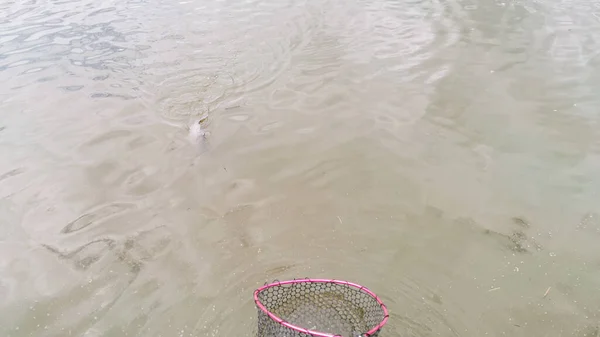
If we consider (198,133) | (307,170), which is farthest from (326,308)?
(198,133)

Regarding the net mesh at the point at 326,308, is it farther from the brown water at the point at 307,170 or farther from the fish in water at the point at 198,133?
the fish in water at the point at 198,133

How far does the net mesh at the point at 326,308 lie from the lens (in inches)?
142

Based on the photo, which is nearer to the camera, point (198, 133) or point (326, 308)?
point (326, 308)

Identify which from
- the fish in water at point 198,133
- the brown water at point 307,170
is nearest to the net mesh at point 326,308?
the brown water at point 307,170

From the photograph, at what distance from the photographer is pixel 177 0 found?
10.6m

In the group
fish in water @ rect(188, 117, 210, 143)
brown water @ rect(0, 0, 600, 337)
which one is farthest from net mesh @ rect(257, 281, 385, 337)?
fish in water @ rect(188, 117, 210, 143)

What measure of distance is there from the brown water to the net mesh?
13.3 inches

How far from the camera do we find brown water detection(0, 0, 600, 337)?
4.11 m

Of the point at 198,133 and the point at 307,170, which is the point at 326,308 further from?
the point at 198,133

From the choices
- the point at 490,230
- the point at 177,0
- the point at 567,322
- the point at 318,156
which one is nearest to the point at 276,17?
the point at 177,0

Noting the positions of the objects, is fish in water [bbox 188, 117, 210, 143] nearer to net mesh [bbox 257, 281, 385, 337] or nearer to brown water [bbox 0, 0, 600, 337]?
brown water [bbox 0, 0, 600, 337]

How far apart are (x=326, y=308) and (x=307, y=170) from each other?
2.24 metres

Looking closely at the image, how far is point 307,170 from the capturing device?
18.5ft

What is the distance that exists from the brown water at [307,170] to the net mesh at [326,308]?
34 cm
